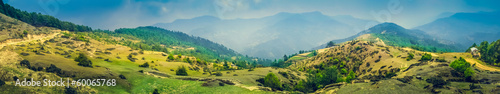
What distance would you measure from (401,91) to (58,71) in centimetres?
6765

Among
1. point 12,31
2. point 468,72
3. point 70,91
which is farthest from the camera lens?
point 12,31

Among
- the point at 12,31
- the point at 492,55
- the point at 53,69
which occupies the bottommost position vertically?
the point at 492,55

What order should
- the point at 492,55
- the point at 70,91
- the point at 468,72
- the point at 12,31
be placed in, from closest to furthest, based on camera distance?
the point at 70,91, the point at 468,72, the point at 12,31, the point at 492,55

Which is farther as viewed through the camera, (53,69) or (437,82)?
(437,82)

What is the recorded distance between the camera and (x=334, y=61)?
6132 inches

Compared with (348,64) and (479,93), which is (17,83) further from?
(348,64)

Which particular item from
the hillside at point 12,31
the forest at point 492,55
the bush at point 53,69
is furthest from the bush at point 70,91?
the forest at point 492,55

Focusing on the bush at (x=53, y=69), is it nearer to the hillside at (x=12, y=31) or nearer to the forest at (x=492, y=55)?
the hillside at (x=12, y=31)

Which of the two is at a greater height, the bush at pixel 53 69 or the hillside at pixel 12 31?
the hillside at pixel 12 31

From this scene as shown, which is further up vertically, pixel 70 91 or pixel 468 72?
pixel 70 91

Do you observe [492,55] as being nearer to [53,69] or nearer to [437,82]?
[437,82]

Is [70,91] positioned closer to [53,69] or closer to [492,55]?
[53,69]

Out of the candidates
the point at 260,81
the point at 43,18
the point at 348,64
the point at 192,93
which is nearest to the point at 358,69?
the point at 348,64

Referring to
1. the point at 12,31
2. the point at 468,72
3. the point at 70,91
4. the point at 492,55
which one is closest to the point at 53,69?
the point at 70,91
